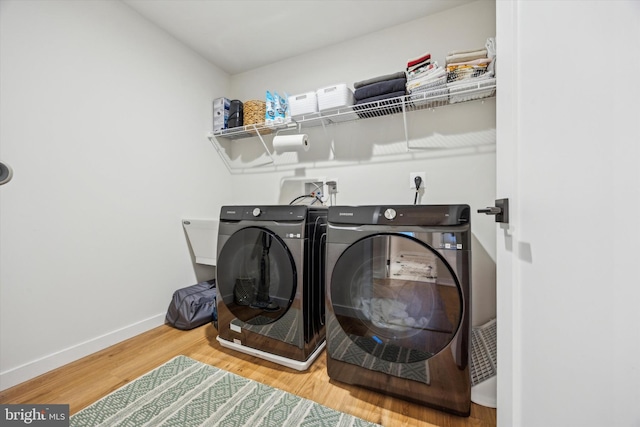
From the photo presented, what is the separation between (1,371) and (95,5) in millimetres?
2087

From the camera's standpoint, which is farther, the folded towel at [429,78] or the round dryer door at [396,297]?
the folded towel at [429,78]

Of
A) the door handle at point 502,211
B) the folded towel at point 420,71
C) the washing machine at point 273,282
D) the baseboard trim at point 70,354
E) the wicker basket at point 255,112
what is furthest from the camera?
→ the wicker basket at point 255,112

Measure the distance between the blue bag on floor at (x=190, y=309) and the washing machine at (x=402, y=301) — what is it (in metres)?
1.12

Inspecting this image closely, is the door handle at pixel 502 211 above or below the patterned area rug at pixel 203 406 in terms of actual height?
above

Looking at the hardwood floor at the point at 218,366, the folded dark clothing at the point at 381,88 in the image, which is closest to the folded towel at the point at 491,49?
the folded dark clothing at the point at 381,88

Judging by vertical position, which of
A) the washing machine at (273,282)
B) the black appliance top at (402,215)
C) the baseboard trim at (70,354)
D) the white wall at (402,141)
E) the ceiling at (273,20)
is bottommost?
the baseboard trim at (70,354)

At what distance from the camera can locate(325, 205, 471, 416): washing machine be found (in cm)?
99

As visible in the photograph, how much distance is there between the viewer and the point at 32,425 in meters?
1.02

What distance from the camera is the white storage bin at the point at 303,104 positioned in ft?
6.10

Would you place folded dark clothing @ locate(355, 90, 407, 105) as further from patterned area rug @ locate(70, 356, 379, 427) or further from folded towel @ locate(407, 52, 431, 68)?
patterned area rug @ locate(70, 356, 379, 427)

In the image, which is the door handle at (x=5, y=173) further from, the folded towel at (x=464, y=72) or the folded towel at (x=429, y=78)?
the folded towel at (x=464, y=72)

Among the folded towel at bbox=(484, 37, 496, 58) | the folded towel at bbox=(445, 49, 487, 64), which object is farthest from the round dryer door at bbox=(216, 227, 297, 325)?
the folded towel at bbox=(484, 37, 496, 58)

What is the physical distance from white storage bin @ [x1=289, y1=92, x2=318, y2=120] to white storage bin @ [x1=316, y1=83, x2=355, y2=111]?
0.18 feet

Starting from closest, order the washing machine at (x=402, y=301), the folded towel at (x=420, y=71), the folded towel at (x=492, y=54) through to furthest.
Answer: the washing machine at (x=402, y=301)
the folded towel at (x=492, y=54)
the folded towel at (x=420, y=71)
